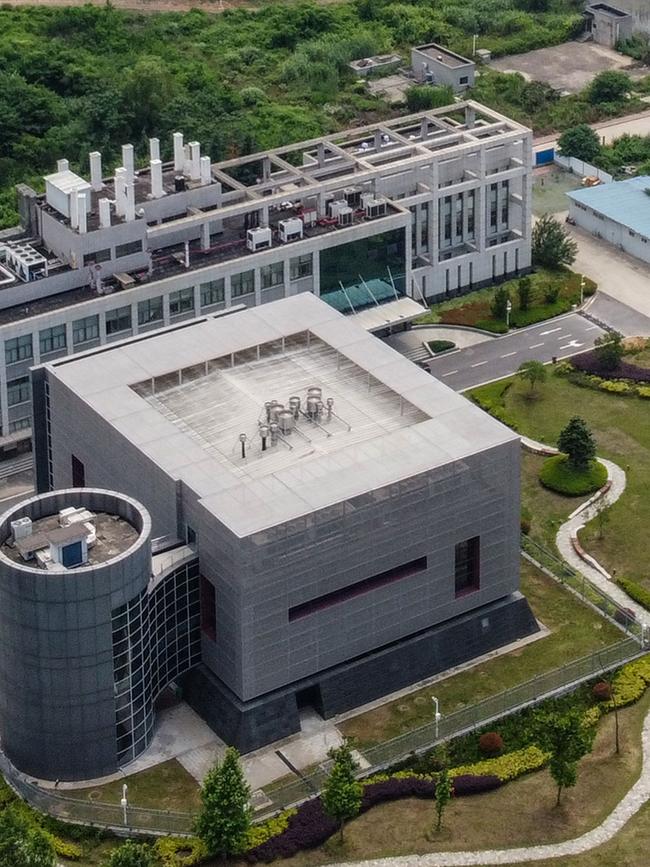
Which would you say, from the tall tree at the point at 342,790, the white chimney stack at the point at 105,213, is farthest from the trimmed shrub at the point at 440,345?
the tall tree at the point at 342,790

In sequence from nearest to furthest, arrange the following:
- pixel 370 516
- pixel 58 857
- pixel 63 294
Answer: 1. pixel 58 857
2. pixel 370 516
3. pixel 63 294

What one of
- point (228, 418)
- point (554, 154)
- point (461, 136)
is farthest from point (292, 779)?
point (554, 154)

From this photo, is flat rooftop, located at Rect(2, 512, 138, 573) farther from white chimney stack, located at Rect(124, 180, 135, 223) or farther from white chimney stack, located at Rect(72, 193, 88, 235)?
white chimney stack, located at Rect(124, 180, 135, 223)

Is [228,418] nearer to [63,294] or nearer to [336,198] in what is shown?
[63,294]

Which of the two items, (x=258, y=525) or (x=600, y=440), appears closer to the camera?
(x=258, y=525)

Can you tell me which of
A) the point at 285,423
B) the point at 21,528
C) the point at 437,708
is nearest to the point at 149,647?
the point at 21,528

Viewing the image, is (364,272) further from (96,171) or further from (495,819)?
(495,819)

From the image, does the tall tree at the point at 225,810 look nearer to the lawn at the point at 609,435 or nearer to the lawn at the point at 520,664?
the lawn at the point at 520,664
